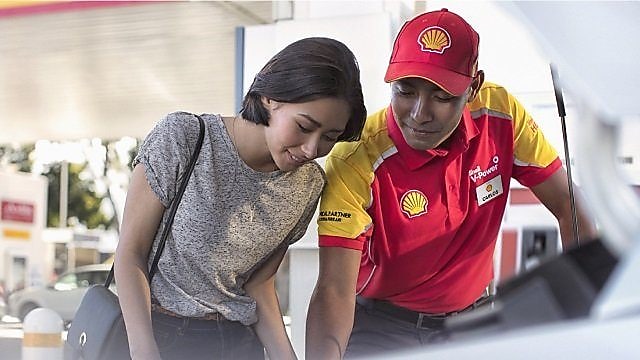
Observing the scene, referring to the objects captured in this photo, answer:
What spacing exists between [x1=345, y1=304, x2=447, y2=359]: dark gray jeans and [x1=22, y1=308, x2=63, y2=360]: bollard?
1.89m

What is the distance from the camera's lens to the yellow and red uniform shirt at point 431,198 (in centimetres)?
265

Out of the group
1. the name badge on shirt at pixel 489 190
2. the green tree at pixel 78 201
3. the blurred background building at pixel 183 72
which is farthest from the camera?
the green tree at pixel 78 201

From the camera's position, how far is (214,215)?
229 centimetres

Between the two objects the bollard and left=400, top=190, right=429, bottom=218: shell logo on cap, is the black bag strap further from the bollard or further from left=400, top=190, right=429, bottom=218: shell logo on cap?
the bollard

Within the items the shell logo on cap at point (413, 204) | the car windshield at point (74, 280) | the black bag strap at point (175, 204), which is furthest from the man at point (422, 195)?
the car windshield at point (74, 280)

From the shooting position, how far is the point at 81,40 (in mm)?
9180

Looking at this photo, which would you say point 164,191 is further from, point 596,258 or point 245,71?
point 245,71

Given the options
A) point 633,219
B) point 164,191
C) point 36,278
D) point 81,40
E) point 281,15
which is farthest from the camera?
point 36,278

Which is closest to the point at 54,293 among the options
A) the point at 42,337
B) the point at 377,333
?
the point at 42,337

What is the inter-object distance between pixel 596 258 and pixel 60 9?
23.0 ft

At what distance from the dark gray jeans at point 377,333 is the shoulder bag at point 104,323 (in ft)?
2.34

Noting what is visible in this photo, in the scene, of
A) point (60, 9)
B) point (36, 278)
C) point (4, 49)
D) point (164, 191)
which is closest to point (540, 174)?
point (164, 191)

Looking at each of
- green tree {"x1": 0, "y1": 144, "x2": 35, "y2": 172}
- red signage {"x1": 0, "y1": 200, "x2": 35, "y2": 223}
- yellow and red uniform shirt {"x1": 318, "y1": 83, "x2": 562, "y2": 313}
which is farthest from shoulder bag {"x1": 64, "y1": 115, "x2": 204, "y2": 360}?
green tree {"x1": 0, "y1": 144, "x2": 35, "y2": 172}

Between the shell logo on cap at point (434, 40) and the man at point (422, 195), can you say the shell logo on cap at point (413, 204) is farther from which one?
the shell logo on cap at point (434, 40)
